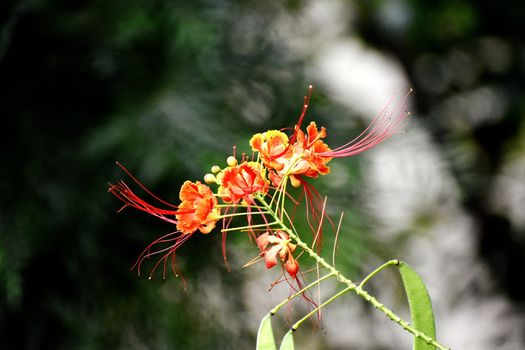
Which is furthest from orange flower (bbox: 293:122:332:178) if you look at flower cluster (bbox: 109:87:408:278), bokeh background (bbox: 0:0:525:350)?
bokeh background (bbox: 0:0:525:350)

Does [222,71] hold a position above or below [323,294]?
above

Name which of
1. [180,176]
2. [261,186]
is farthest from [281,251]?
[180,176]

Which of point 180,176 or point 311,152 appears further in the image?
point 180,176

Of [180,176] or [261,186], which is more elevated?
[180,176]

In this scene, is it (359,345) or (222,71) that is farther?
(359,345)

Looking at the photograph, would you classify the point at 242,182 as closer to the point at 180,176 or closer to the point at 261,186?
the point at 261,186

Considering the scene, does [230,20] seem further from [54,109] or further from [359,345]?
[359,345]

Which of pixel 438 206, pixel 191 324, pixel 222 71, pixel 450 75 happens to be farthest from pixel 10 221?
pixel 450 75
